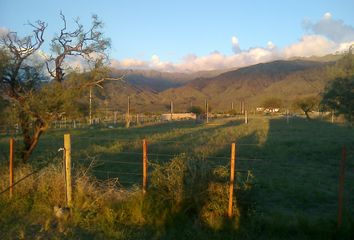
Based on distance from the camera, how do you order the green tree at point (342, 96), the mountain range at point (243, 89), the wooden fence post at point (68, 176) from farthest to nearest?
the mountain range at point (243, 89)
the green tree at point (342, 96)
the wooden fence post at point (68, 176)

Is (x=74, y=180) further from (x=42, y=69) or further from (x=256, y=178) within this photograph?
(x=42, y=69)

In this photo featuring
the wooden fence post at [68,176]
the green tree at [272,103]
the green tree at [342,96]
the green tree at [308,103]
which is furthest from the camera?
the green tree at [272,103]

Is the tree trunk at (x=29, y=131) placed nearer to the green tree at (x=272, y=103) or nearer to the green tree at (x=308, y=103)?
the green tree at (x=308, y=103)

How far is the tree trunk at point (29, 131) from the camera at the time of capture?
16094mm

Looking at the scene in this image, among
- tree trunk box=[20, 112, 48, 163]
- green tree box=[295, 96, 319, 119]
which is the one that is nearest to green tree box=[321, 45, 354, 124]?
tree trunk box=[20, 112, 48, 163]

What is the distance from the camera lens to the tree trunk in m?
16.1

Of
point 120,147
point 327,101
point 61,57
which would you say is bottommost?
point 120,147

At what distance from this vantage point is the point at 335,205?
11445 millimetres

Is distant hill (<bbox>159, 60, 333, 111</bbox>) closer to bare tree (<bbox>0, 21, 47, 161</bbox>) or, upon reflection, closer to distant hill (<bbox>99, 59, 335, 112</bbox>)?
distant hill (<bbox>99, 59, 335, 112</bbox>)

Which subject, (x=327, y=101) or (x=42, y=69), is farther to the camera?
(x=327, y=101)

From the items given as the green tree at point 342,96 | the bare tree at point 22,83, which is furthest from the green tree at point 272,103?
the bare tree at point 22,83

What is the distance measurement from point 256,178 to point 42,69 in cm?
894

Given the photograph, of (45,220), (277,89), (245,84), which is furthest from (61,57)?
(245,84)

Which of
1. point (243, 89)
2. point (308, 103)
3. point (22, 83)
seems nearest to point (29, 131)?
point (22, 83)
